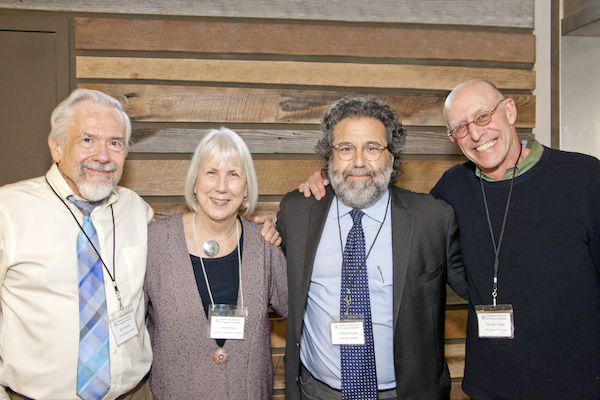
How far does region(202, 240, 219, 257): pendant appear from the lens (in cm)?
197

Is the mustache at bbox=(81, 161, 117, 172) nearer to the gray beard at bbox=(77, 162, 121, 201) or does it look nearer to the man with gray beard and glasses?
the gray beard at bbox=(77, 162, 121, 201)

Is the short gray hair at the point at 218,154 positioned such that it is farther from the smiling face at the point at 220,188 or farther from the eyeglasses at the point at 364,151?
the eyeglasses at the point at 364,151

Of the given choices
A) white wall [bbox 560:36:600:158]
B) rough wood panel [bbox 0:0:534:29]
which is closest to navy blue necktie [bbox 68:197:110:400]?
rough wood panel [bbox 0:0:534:29]

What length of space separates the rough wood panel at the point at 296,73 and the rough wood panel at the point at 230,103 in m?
0.07

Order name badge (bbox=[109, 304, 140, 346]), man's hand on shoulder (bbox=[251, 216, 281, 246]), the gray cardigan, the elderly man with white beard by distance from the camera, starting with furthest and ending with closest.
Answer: man's hand on shoulder (bbox=[251, 216, 281, 246]) → the gray cardigan → name badge (bbox=[109, 304, 140, 346]) → the elderly man with white beard

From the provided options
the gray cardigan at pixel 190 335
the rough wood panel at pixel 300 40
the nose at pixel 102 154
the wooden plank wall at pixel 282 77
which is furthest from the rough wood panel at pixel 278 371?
the rough wood panel at pixel 300 40

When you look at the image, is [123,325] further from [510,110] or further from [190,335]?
[510,110]

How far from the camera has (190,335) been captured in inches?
71.9

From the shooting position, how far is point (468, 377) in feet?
6.16

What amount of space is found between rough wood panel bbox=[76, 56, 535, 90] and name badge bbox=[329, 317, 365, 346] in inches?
65.8

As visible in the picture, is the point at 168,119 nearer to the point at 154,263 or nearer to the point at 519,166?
the point at 154,263

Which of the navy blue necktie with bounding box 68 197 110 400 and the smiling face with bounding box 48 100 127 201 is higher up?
the smiling face with bounding box 48 100 127 201

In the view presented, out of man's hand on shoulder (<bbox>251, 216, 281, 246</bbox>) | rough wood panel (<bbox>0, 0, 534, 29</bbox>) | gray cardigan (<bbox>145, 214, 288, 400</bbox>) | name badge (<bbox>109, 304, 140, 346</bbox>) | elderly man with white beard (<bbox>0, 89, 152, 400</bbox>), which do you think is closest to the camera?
elderly man with white beard (<bbox>0, 89, 152, 400</bbox>)

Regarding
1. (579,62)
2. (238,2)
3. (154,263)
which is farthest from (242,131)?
(579,62)
